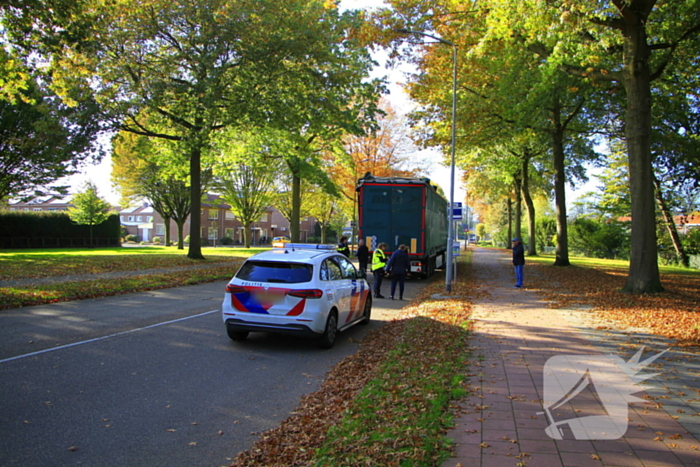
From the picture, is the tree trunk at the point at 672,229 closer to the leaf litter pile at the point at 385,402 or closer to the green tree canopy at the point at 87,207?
the leaf litter pile at the point at 385,402

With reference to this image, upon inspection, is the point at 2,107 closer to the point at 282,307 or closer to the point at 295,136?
the point at 295,136

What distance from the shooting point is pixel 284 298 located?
7.74 meters

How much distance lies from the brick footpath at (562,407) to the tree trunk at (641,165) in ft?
17.8

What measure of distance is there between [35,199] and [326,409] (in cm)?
4012

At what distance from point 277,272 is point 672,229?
1375 inches

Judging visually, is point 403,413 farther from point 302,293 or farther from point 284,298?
point 284,298

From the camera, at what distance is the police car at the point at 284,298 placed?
7730mm

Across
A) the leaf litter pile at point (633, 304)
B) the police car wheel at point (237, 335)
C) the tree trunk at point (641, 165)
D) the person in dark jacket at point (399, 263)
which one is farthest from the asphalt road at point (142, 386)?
the tree trunk at point (641, 165)

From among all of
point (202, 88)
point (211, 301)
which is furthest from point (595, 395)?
point (202, 88)

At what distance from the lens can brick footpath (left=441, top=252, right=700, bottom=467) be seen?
386 cm

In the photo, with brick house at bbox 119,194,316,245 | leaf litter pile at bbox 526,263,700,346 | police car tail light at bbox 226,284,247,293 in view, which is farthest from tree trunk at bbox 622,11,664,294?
brick house at bbox 119,194,316,245

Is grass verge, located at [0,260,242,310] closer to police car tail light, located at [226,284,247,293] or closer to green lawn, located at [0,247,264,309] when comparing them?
green lawn, located at [0,247,264,309]
